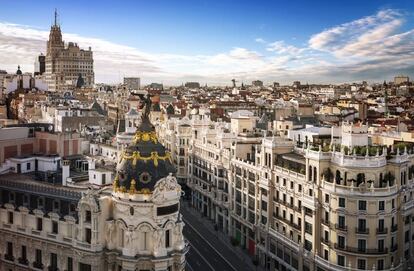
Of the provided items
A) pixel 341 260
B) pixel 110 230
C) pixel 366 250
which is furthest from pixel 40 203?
pixel 366 250

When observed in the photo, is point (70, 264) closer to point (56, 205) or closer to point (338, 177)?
point (56, 205)

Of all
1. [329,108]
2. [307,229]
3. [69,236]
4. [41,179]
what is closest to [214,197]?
[307,229]

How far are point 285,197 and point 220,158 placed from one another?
2856cm

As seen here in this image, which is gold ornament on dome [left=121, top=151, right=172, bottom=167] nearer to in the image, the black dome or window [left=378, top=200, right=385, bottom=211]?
the black dome

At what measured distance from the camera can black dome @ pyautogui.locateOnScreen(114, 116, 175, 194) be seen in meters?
57.7

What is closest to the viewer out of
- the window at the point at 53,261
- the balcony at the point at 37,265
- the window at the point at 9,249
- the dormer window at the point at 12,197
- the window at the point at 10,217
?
A: the window at the point at 53,261

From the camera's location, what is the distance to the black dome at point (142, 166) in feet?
189

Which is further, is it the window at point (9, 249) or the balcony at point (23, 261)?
the window at point (9, 249)

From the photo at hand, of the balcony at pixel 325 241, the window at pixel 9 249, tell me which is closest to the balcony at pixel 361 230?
the balcony at pixel 325 241

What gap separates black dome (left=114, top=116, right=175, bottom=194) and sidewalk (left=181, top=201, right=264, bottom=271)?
37536 millimetres

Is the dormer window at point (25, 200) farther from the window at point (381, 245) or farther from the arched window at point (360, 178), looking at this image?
the window at point (381, 245)

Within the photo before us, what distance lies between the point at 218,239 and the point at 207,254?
10555 millimetres

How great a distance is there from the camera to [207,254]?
3698 inches

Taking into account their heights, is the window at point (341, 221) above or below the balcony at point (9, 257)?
above
